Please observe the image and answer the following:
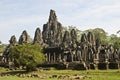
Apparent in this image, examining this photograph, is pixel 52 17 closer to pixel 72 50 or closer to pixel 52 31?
pixel 52 31

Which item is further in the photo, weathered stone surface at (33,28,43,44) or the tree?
weathered stone surface at (33,28,43,44)

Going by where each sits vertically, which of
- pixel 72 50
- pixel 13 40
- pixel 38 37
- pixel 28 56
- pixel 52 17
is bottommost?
pixel 28 56

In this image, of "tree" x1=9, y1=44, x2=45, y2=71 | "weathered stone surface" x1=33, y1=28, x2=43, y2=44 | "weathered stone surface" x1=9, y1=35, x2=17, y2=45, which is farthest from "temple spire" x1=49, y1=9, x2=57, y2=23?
"tree" x1=9, y1=44, x2=45, y2=71

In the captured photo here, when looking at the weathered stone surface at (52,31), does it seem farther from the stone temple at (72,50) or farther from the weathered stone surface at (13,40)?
the weathered stone surface at (13,40)

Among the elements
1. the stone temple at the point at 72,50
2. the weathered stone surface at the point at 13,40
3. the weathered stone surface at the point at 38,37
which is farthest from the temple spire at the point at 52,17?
the weathered stone surface at the point at 13,40

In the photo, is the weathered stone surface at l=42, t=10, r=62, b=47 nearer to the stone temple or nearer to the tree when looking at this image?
the stone temple

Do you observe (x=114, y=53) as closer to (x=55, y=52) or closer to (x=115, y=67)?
(x=115, y=67)

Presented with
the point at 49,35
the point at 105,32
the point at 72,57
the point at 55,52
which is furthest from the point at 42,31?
the point at 105,32

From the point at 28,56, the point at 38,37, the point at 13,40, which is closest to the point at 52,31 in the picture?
the point at 38,37

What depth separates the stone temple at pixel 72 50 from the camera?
6552 centimetres

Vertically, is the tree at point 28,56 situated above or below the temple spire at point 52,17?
below

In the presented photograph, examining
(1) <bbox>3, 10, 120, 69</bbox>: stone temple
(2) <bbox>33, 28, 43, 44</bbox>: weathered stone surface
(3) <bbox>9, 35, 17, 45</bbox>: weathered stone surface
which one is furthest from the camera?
(2) <bbox>33, 28, 43, 44</bbox>: weathered stone surface

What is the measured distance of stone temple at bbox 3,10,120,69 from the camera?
215 feet

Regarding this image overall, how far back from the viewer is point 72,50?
7706 centimetres
